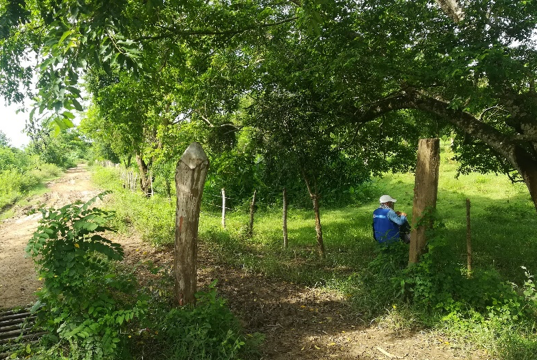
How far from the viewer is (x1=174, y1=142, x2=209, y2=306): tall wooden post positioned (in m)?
4.49

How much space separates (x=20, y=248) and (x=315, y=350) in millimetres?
8434

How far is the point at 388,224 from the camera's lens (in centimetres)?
664

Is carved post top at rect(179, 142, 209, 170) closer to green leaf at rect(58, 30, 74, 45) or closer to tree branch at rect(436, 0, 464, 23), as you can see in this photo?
green leaf at rect(58, 30, 74, 45)

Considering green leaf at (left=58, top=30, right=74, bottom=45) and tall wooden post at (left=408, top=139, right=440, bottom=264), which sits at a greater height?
green leaf at (left=58, top=30, right=74, bottom=45)

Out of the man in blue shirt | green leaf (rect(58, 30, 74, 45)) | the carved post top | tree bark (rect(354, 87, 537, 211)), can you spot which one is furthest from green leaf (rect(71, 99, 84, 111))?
tree bark (rect(354, 87, 537, 211))

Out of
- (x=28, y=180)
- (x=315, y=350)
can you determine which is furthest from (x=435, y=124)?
(x=28, y=180)

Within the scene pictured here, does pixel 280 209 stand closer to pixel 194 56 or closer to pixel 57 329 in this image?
pixel 194 56

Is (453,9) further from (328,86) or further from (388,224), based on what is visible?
(388,224)

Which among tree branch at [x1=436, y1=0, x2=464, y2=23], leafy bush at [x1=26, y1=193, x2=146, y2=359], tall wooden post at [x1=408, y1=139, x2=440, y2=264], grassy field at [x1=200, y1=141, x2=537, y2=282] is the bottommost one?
grassy field at [x1=200, y1=141, x2=537, y2=282]

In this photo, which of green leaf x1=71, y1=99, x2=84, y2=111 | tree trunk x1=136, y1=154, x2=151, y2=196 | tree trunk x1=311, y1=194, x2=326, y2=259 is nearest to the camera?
green leaf x1=71, y1=99, x2=84, y2=111

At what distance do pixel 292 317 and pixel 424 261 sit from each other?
2.05 m

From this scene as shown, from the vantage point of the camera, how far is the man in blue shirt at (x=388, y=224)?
255 inches

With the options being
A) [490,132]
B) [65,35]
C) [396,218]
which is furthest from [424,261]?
[65,35]

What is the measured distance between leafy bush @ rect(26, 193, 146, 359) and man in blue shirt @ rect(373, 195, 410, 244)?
428 cm
